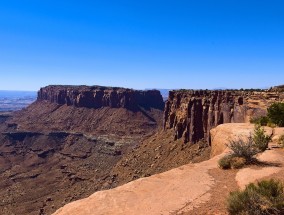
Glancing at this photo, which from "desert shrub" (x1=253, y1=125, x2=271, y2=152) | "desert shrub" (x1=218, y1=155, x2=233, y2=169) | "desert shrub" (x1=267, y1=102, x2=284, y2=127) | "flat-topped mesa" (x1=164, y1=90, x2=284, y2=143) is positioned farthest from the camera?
"flat-topped mesa" (x1=164, y1=90, x2=284, y2=143)

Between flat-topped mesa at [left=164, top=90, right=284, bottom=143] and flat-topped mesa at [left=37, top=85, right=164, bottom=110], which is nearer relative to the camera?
flat-topped mesa at [left=164, top=90, right=284, bottom=143]

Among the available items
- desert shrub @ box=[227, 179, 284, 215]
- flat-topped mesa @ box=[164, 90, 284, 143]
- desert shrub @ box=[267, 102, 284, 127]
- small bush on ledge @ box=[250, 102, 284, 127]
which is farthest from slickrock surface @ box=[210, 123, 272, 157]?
flat-topped mesa @ box=[164, 90, 284, 143]

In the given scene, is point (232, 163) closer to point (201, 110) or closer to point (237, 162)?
point (237, 162)

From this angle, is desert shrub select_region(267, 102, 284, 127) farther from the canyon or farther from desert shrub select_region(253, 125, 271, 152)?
desert shrub select_region(253, 125, 271, 152)

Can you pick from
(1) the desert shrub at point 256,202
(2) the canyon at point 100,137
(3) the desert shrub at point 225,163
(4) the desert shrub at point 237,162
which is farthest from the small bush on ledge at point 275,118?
(1) the desert shrub at point 256,202

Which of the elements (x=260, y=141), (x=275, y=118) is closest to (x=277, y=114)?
(x=275, y=118)

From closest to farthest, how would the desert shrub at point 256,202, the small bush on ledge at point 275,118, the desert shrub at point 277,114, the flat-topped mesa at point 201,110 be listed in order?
1. the desert shrub at point 256,202
2. the small bush on ledge at point 275,118
3. the desert shrub at point 277,114
4. the flat-topped mesa at point 201,110

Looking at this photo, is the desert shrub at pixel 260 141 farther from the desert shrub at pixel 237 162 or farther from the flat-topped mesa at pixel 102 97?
the flat-topped mesa at pixel 102 97
